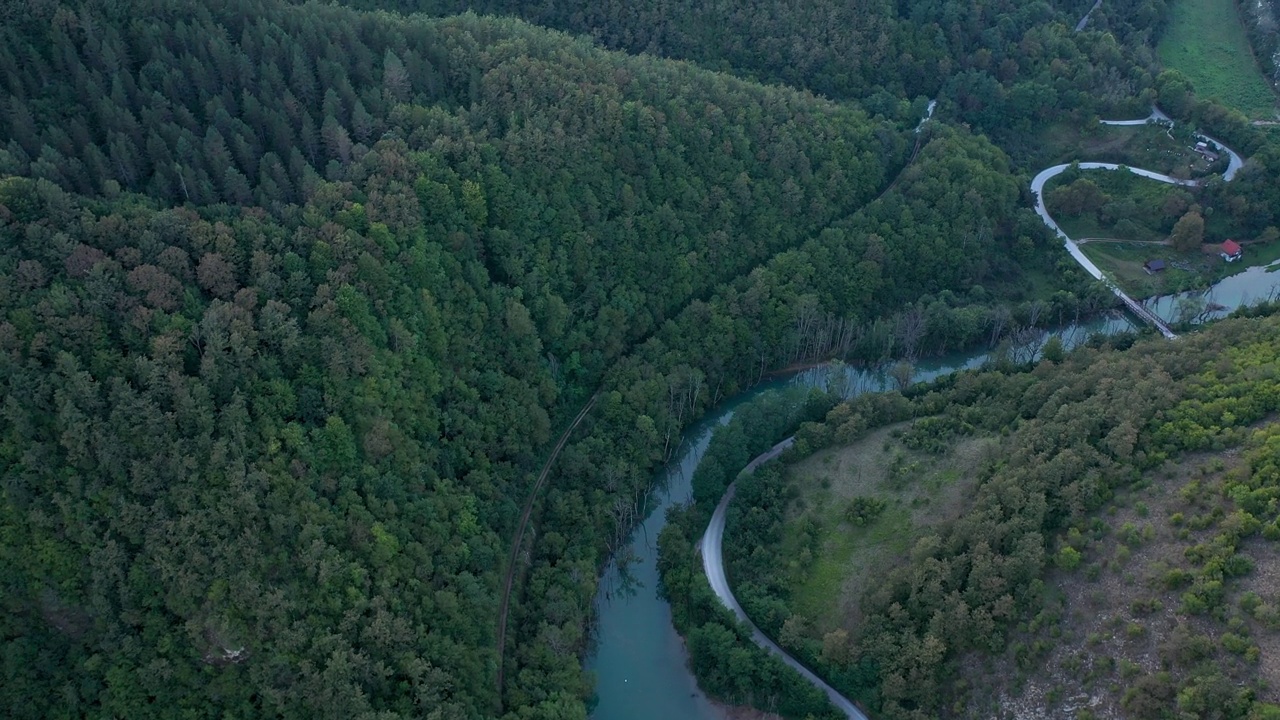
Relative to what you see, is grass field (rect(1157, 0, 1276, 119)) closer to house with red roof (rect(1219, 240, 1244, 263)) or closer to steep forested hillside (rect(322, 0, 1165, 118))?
steep forested hillside (rect(322, 0, 1165, 118))

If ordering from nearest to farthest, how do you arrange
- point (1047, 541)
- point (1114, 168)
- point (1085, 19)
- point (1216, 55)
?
point (1047, 541) → point (1114, 168) → point (1085, 19) → point (1216, 55)

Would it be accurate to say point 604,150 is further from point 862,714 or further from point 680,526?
point 862,714

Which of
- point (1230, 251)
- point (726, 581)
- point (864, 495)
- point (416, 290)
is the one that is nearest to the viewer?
point (726, 581)

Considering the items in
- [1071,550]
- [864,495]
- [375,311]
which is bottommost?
[864,495]

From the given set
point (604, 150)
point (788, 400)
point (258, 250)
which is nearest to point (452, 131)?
point (604, 150)

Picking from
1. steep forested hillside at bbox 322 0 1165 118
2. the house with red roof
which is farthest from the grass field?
the house with red roof

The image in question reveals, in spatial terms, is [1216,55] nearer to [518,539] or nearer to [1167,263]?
[1167,263]

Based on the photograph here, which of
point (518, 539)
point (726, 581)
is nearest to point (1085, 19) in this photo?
point (726, 581)
